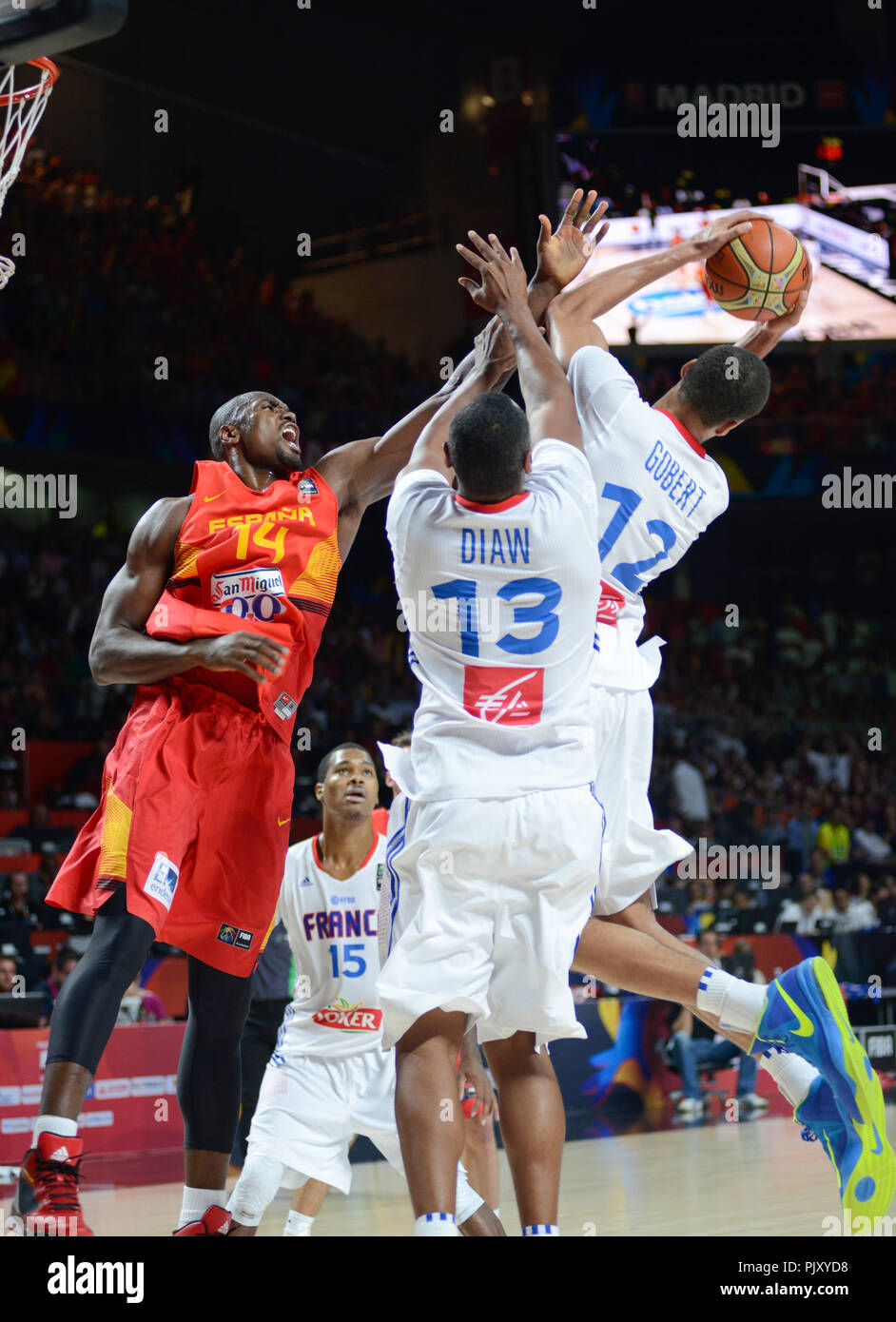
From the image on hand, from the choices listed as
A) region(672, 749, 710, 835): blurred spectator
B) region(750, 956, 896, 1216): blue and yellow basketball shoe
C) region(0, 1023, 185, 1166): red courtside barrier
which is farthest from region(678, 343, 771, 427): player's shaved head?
region(672, 749, 710, 835): blurred spectator

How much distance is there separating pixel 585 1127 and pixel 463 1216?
17.9 ft

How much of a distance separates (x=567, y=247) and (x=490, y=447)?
115 cm

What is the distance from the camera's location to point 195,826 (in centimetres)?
425

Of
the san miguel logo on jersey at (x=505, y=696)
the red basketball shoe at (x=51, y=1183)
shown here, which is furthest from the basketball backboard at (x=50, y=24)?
the red basketball shoe at (x=51, y=1183)

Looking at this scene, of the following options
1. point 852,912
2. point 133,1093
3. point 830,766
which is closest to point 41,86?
point 133,1093

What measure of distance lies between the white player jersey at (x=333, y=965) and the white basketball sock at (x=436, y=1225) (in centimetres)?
248

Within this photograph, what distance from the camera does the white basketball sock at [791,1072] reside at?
3994mm

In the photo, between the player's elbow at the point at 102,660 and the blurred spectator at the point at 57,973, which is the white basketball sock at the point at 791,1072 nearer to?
the player's elbow at the point at 102,660

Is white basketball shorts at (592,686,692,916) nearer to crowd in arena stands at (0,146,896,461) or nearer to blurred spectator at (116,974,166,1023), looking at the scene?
blurred spectator at (116,974,166,1023)

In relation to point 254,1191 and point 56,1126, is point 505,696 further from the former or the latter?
point 254,1191
